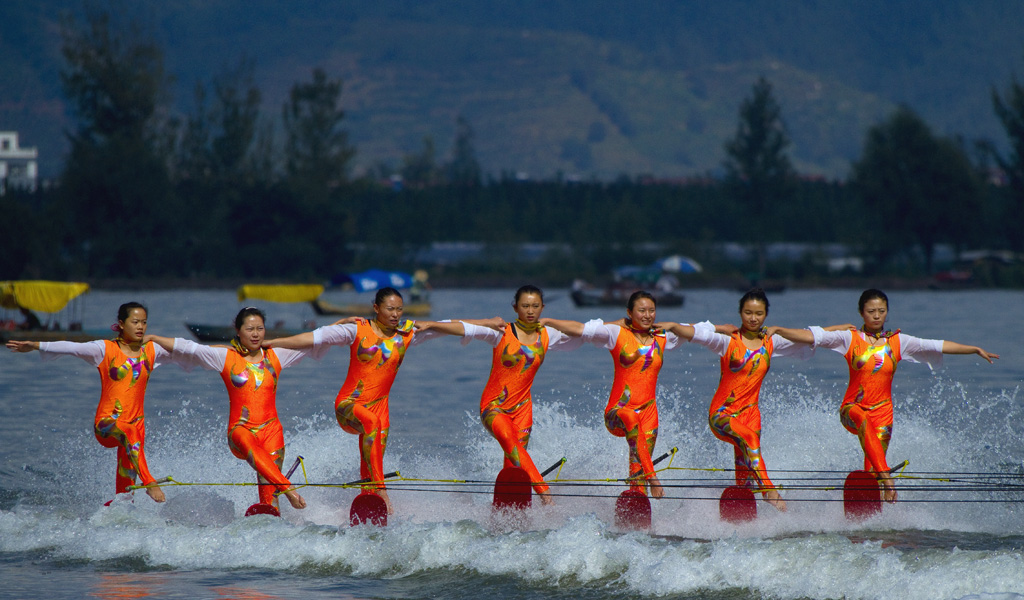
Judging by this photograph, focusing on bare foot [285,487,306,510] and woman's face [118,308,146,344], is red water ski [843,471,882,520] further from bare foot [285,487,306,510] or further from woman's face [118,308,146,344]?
woman's face [118,308,146,344]

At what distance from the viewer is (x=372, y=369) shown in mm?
10312

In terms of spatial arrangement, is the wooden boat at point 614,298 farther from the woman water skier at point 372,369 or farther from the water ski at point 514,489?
the woman water skier at point 372,369

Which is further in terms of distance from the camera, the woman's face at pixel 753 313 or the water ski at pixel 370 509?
the water ski at pixel 370 509

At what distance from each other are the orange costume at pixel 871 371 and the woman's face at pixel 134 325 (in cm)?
558

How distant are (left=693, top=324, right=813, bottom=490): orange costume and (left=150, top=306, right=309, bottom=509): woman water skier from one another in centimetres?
353

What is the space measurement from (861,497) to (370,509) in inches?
164

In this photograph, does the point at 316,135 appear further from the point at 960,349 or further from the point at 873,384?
the point at 960,349

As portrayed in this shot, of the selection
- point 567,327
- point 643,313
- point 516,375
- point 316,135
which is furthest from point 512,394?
point 316,135

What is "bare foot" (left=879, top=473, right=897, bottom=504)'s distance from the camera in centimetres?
1034

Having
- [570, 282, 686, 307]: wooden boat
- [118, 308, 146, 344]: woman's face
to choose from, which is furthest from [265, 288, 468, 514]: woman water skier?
[570, 282, 686, 307]: wooden boat

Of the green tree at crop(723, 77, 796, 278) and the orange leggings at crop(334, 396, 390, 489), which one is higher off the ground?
the green tree at crop(723, 77, 796, 278)

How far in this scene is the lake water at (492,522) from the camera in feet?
29.9

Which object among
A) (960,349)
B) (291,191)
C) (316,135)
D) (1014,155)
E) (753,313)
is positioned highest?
(316,135)

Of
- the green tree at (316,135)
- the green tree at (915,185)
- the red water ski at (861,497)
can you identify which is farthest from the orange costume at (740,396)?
the green tree at (316,135)
